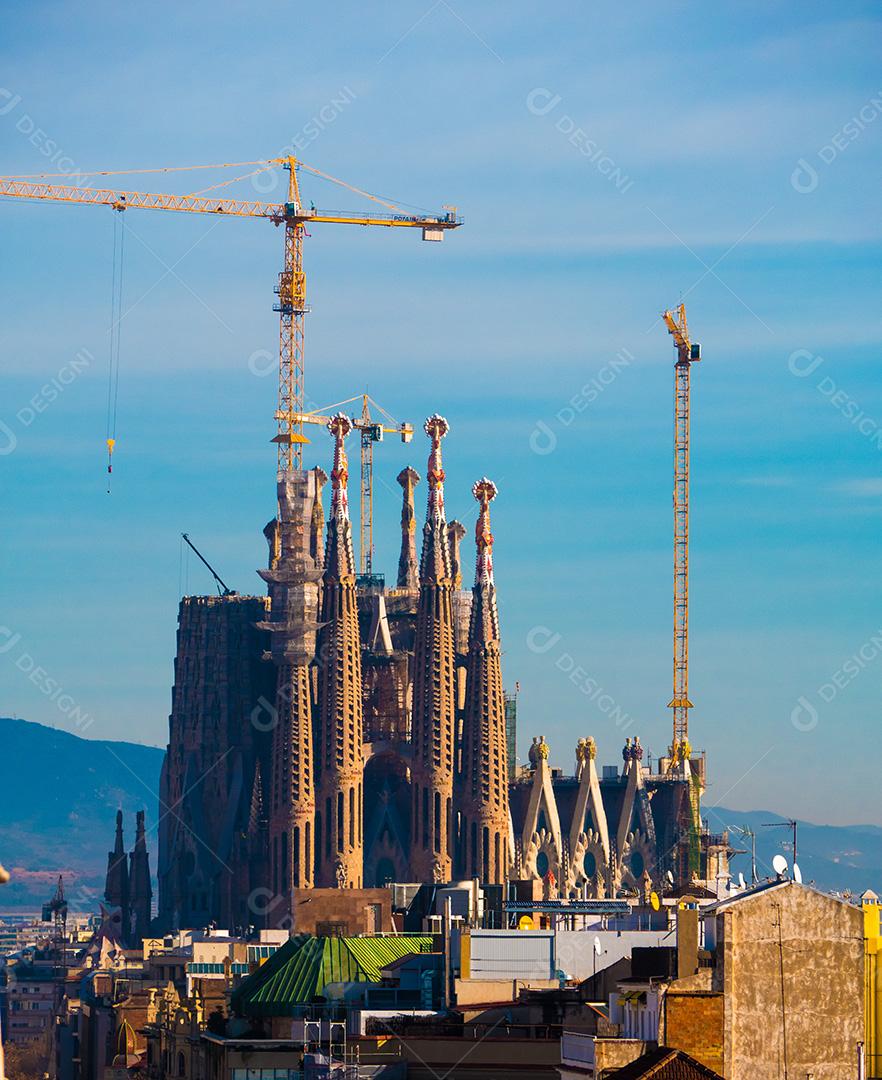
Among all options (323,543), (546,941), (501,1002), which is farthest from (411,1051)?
(323,543)

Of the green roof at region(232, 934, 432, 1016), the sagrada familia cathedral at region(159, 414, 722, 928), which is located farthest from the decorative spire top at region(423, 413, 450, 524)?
the green roof at region(232, 934, 432, 1016)

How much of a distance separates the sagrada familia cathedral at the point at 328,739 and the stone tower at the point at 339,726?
12cm

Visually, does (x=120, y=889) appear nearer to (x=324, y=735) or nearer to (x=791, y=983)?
(x=324, y=735)

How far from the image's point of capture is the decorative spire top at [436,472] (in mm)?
194250

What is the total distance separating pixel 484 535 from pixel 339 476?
32.0 feet

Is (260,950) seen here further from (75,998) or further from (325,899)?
(75,998)

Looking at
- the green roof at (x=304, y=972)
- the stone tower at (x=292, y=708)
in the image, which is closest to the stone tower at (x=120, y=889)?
the stone tower at (x=292, y=708)

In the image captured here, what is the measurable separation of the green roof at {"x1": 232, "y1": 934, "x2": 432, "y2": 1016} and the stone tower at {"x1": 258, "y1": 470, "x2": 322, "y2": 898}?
380 feet

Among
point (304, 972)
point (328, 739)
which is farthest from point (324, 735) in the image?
point (304, 972)

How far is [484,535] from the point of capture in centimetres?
19612

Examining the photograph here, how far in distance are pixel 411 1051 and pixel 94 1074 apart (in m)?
55.2

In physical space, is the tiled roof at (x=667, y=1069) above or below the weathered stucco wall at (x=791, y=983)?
below

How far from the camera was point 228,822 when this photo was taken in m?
193

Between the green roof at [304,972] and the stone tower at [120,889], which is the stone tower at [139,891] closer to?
the stone tower at [120,889]
